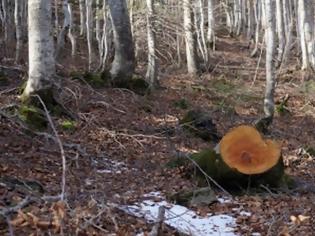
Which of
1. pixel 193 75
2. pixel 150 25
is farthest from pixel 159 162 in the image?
pixel 193 75

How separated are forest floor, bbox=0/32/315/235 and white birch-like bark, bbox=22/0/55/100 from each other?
0.65 metres

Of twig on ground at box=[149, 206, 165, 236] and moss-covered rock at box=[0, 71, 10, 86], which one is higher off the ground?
moss-covered rock at box=[0, 71, 10, 86]

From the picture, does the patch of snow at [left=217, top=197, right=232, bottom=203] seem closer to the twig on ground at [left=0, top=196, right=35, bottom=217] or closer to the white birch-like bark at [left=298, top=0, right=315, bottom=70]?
the twig on ground at [left=0, top=196, right=35, bottom=217]

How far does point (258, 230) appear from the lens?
5.16 m

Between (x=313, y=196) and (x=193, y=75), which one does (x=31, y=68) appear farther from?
(x=193, y=75)

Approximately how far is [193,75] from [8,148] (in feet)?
44.5

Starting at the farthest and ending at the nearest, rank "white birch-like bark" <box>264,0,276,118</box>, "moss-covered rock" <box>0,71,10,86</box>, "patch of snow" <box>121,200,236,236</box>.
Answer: "white birch-like bark" <box>264,0,276,118</box> < "moss-covered rock" <box>0,71,10,86</box> < "patch of snow" <box>121,200,236,236</box>

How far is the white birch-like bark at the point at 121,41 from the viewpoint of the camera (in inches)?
486

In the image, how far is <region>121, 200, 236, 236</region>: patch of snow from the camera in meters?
4.99

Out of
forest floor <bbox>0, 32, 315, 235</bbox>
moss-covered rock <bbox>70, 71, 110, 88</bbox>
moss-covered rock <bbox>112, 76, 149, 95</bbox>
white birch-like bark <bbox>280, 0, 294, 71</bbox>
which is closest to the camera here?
forest floor <bbox>0, 32, 315, 235</bbox>

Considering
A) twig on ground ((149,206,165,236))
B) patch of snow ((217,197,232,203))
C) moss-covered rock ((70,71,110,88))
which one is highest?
moss-covered rock ((70,71,110,88))

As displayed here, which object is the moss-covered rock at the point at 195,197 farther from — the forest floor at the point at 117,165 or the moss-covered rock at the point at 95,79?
the moss-covered rock at the point at 95,79

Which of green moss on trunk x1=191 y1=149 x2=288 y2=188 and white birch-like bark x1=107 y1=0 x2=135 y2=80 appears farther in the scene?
white birch-like bark x1=107 y1=0 x2=135 y2=80

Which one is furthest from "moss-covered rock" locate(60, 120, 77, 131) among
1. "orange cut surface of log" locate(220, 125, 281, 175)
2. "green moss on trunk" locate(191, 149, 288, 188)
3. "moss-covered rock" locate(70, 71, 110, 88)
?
"moss-covered rock" locate(70, 71, 110, 88)
